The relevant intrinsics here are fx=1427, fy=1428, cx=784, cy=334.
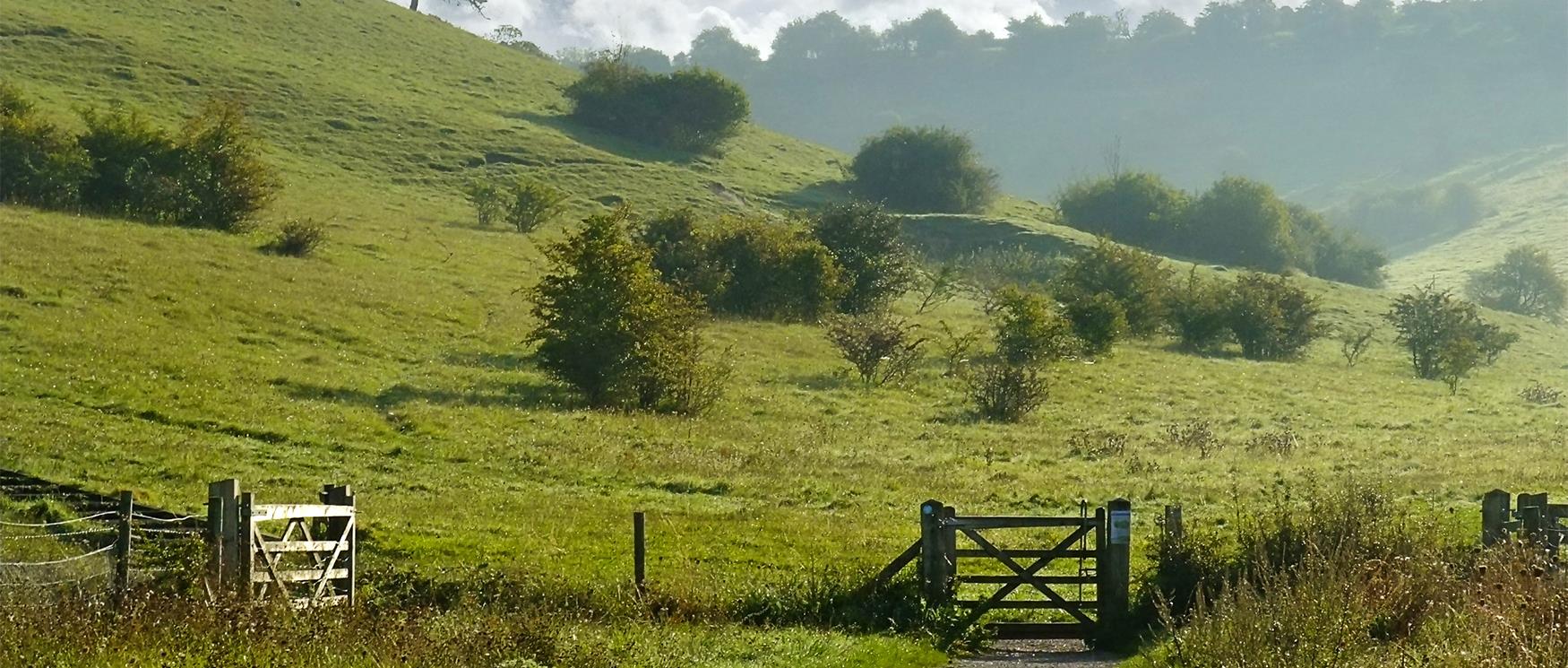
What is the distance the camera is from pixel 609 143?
9919cm

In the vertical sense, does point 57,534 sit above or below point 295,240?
below

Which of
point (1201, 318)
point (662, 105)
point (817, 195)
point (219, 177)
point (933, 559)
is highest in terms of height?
point (662, 105)

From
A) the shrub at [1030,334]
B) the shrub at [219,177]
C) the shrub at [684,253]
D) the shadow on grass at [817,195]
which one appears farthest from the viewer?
the shadow on grass at [817,195]

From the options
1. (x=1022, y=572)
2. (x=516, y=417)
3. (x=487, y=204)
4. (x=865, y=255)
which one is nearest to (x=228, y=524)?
(x=1022, y=572)

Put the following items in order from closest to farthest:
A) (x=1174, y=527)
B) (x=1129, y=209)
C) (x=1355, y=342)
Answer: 1. (x=1174, y=527)
2. (x=1355, y=342)
3. (x=1129, y=209)

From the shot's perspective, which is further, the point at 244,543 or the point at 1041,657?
the point at 1041,657

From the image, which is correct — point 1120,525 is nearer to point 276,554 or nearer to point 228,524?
point 276,554

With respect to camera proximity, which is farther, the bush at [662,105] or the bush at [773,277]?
the bush at [662,105]

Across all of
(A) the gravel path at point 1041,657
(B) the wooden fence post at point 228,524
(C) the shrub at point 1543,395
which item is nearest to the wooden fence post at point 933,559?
(A) the gravel path at point 1041,657

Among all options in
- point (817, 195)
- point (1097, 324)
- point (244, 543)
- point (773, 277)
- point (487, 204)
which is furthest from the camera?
point (817, 195)

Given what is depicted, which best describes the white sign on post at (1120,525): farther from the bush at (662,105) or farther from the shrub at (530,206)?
the bush at (662,105)

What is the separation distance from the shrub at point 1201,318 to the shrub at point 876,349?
839 inches

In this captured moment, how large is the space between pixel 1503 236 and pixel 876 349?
12803 centimetres

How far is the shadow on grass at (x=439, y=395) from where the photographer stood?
3400 centimetres
